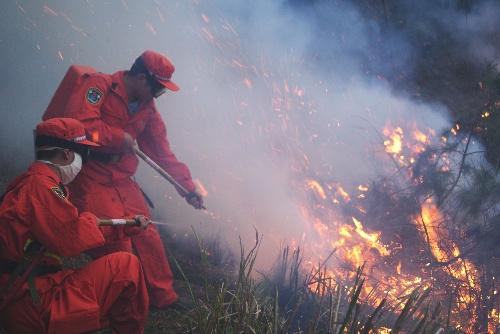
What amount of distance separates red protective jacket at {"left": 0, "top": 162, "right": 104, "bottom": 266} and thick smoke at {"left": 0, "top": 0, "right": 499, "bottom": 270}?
314cm

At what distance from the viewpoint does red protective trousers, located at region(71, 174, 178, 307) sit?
3.30 meters

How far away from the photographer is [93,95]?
3.30 metres

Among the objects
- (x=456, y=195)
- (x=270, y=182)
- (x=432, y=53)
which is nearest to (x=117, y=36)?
(x=270, y=182)

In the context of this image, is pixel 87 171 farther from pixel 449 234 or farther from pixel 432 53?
pixel 432 53

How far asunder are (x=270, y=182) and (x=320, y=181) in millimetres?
763

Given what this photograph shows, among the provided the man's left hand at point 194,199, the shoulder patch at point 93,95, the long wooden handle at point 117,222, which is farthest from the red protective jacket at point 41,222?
the man's left hand at point 194,199

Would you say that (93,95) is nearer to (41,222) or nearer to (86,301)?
(41,222)

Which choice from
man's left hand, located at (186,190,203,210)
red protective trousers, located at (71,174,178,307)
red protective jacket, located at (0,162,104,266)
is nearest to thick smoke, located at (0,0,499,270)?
man's left hand, located at (186,190,203,210)

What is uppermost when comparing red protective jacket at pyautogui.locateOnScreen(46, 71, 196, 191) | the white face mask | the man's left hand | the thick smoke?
the thick smoke

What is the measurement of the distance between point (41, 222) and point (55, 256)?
0.88 ft

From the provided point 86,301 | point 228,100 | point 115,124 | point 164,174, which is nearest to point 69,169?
point 86,301

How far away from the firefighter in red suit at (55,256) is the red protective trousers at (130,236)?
838 mm

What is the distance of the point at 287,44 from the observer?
326 inches

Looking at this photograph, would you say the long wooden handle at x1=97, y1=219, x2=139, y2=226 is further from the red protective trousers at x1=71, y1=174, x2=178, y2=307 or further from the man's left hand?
the man's left hand
